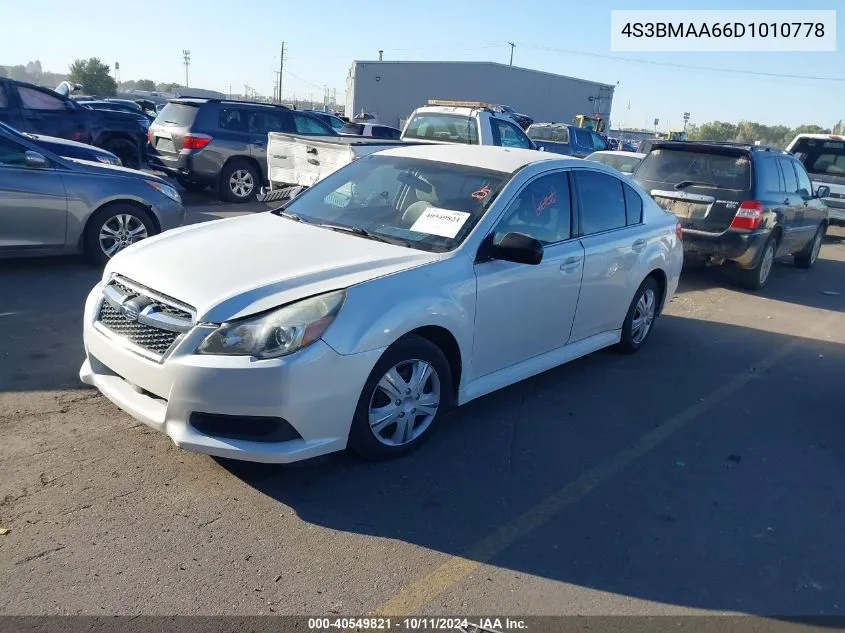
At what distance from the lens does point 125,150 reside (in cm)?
1488

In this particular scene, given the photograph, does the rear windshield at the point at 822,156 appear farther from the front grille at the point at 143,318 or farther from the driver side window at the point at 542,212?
the front grille at the point at 143,318

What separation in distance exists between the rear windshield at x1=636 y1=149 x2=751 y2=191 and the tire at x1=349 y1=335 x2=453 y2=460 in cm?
654

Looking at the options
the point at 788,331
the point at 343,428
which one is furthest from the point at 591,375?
the point at 788,331

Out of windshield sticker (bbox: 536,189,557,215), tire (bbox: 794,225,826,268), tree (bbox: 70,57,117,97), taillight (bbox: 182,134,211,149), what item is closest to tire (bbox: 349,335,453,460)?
windshield sticker (bbox: 536,189,557,215)

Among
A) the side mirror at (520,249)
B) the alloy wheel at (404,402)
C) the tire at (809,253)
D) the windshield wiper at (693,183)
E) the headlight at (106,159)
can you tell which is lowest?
the alloy wheel at (404,402)

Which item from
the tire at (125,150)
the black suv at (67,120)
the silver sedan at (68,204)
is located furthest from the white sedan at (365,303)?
the tire at (125,150)

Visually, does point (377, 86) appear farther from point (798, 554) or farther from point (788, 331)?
point (798, 554)

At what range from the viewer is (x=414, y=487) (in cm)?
383

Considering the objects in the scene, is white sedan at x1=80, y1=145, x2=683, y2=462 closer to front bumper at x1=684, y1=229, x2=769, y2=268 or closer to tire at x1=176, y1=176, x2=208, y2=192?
front bumper at x1=684, y1=229, x2=769, y2=268

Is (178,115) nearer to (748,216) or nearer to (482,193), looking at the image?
(748,216)

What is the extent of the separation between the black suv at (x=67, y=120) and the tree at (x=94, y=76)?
6107 cm

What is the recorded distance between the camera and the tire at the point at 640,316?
6117mm

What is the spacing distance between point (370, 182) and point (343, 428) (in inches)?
82.4

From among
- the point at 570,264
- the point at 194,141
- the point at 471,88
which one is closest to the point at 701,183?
the point at 570,264
